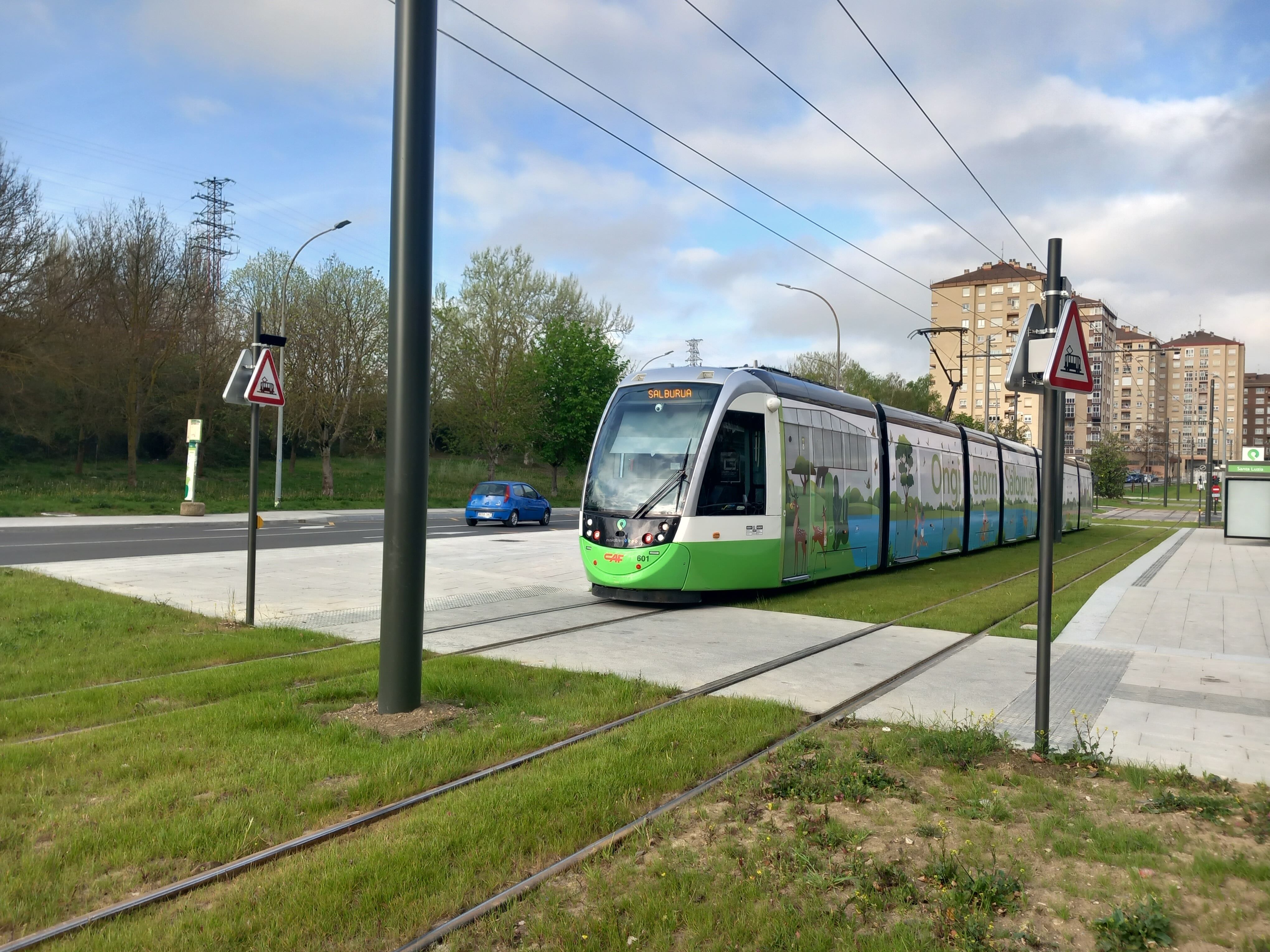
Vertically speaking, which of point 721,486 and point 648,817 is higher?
A: point 721,486

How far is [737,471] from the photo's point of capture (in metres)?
12.3

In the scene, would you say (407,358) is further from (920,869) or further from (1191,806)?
(1191,806)

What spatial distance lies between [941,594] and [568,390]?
38192mm

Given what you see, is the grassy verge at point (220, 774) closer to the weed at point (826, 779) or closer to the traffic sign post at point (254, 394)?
the weed at point (826, 779)

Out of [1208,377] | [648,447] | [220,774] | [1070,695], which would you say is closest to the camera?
[220,774]

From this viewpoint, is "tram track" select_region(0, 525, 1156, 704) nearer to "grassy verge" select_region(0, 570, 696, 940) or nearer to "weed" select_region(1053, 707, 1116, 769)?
"grassy verge" select_region(0, 570, 696, 940)

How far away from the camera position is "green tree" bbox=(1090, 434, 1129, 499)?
7631 centimetres

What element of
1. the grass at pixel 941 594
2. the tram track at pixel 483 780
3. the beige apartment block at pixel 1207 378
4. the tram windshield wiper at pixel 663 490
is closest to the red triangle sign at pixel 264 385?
the tram track at pixel 483 780

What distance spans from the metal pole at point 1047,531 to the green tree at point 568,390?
146 feet

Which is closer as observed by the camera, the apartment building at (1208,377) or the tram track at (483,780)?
the tram track at (483,780)

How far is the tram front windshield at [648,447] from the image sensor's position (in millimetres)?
11938

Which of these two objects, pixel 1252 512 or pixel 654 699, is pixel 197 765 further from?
pixel 1252 512

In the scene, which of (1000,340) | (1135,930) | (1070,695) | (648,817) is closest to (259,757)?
(648,817)

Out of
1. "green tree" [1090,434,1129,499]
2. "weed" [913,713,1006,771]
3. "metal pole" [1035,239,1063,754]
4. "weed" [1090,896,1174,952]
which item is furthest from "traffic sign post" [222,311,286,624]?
"green tree" [1090,434,1129,499]
